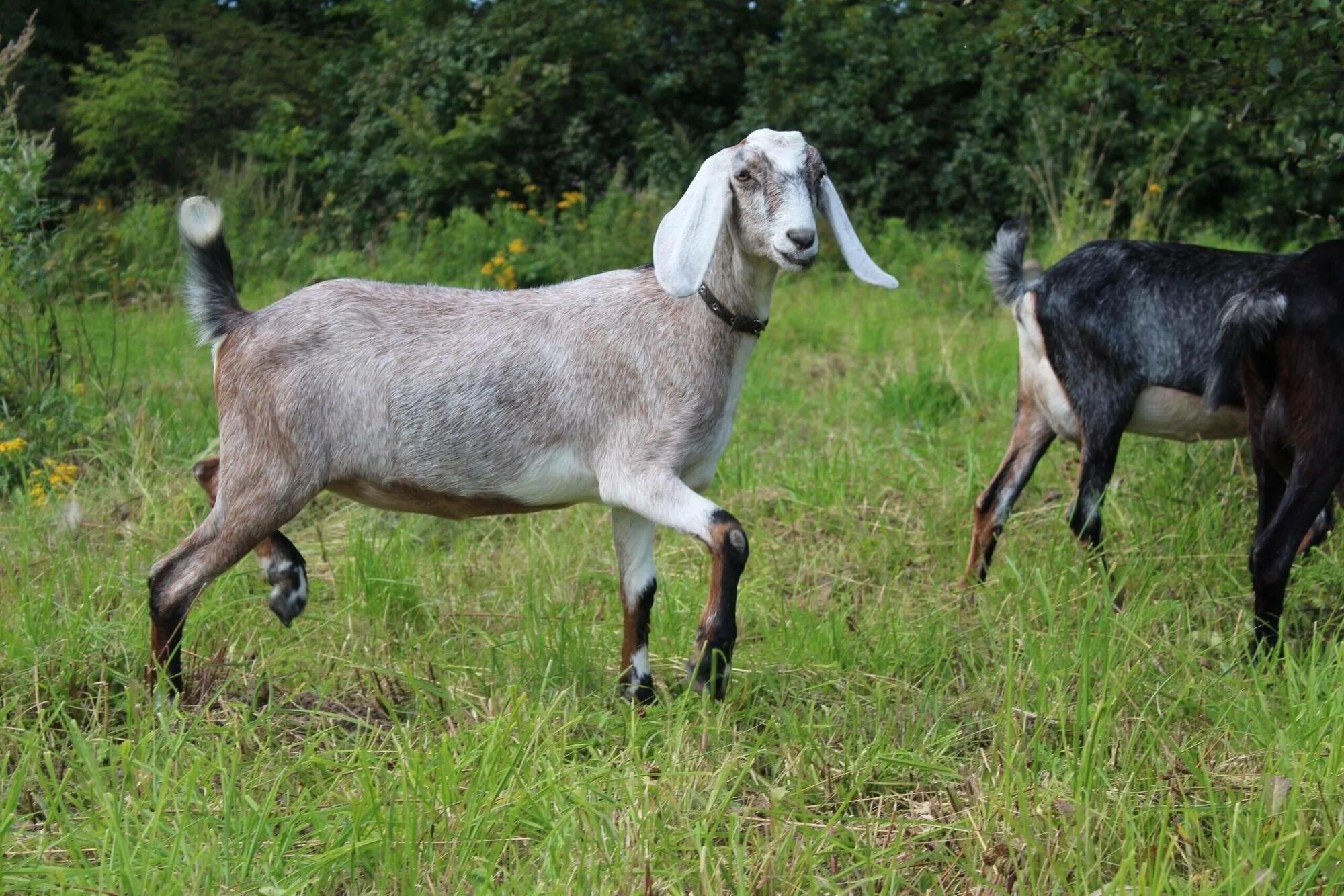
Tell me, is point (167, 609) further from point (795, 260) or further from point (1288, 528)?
point (1288, 528)

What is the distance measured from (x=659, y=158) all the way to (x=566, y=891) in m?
10.9

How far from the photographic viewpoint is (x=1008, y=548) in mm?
4949

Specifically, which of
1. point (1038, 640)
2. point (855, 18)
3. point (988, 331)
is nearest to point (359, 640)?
point (1038, 640)

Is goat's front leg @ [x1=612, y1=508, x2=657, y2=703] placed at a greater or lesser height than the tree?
lesser

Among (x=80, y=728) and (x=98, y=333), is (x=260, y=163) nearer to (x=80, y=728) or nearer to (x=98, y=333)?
(x=98, y=333)

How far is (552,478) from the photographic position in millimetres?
3594

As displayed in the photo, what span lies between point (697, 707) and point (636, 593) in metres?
0.49

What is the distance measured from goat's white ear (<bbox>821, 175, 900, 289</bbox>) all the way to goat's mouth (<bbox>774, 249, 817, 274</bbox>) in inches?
11.3

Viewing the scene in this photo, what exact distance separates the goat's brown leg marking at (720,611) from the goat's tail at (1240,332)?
165cm

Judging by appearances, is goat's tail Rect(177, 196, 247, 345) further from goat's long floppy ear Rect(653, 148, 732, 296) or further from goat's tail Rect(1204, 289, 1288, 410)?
goat's tail Rect(1204, 289, 1288, 410)

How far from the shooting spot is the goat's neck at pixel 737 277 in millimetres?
3637

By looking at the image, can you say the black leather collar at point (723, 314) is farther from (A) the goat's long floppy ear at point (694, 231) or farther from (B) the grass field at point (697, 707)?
(B) the grass field at point (697, 707)

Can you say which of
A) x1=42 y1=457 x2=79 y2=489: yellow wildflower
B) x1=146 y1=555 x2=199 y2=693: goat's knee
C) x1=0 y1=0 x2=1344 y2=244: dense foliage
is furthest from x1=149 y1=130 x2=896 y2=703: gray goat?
x1=0 y1=0 x2=1344 y2=244: dense foliage

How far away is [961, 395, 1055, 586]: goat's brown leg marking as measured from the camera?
16.0 feet
